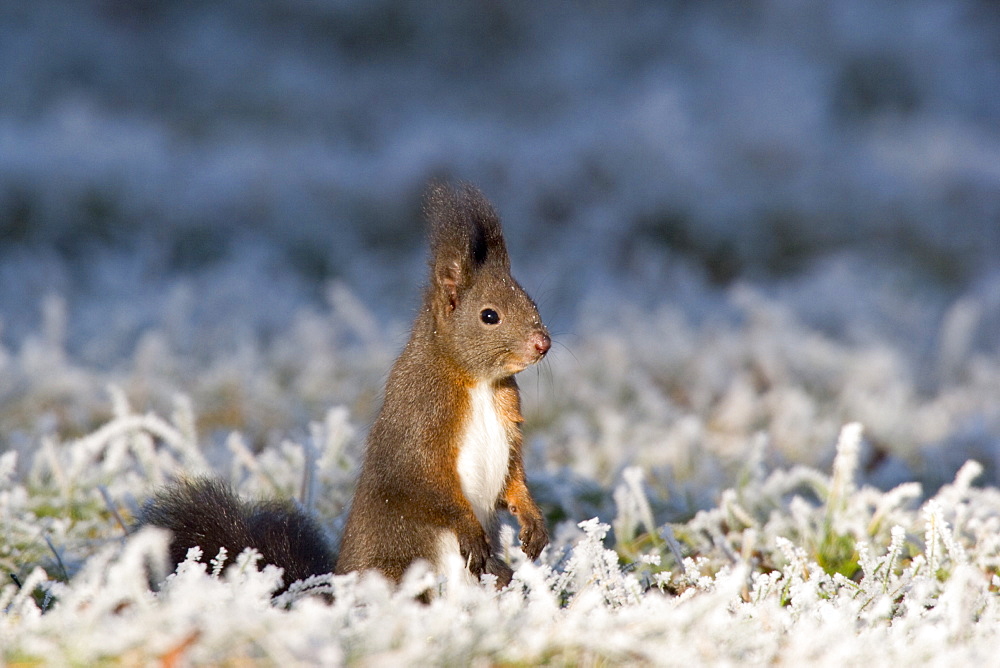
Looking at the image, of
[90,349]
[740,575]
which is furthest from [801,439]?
[90,349]

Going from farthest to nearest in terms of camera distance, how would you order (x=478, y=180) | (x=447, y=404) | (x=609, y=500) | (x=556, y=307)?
(x=478, y=180), (x=556, y=307), (x=609, y=500), (x=447, y=404)

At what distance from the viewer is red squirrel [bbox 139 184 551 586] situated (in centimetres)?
220

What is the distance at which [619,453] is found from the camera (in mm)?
3990

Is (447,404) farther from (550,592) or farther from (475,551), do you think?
(550,592)

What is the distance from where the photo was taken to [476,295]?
2328 mm

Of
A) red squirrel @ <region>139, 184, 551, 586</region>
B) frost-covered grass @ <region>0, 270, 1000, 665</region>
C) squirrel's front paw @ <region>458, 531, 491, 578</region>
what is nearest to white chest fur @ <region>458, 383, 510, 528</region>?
red squirrel @ <region>139, 184, 551, 586</region>

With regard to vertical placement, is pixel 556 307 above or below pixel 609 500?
above

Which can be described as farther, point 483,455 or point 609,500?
point 609,500

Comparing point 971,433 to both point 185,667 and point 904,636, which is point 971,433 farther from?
point 185,667

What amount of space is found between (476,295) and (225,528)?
727 mm

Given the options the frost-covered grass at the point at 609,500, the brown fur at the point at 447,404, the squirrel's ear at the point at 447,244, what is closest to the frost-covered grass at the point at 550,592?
the frost-covered grass at the point at 609,500

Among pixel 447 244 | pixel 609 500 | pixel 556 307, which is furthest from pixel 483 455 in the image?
pixel 556 307

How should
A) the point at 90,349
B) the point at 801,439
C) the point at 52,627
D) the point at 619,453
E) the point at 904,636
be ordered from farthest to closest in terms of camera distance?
the point at 90,349, the point at 801,439, the point at 619,453, the point at 904,636, the point at 52,627

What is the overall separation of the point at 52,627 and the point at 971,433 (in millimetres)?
3525
